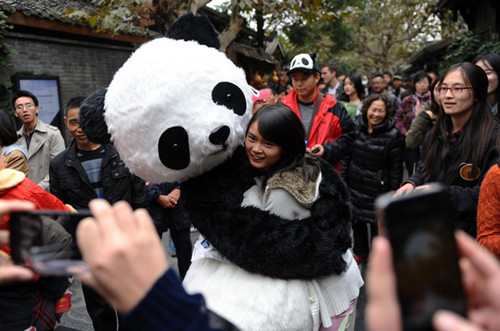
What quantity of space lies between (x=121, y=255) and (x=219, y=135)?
120 centimetres

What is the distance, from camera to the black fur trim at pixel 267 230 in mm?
1728

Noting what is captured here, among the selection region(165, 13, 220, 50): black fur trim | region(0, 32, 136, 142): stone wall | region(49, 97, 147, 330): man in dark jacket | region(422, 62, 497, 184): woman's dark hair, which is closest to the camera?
region(165, 13, 220, 50): black fur trim

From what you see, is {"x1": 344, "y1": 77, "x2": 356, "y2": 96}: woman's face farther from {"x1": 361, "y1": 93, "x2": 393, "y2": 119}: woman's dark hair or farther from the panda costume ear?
the panda costume ear

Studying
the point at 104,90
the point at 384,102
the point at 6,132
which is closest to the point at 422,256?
the point at 104,90

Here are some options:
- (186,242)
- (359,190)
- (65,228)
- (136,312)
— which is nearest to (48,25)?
(186,242)

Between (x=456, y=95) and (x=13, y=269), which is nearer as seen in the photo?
(x=13, y=269)

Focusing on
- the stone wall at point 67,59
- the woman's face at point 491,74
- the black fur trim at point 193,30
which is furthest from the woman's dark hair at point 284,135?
the stone wall at point 67,59

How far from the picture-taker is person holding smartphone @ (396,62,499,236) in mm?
2334

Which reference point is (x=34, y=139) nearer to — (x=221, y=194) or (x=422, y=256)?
(x=221, y=194)

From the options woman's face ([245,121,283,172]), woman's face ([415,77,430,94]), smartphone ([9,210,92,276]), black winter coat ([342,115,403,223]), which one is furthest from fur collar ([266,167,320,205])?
woman's face ([415,77,430,94])

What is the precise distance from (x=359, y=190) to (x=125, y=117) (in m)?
3.04

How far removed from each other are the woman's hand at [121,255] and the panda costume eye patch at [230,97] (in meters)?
1.22

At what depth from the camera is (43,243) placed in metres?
1.00

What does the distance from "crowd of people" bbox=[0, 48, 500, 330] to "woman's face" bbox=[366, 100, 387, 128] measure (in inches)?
0.6
